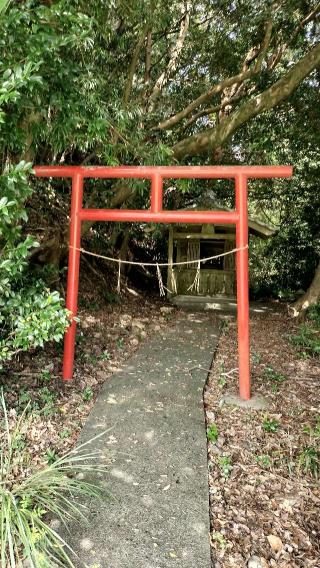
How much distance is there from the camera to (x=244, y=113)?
5949 millimetres

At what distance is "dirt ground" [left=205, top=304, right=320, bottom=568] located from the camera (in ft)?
8.55

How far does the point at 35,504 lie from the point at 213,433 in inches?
72.9

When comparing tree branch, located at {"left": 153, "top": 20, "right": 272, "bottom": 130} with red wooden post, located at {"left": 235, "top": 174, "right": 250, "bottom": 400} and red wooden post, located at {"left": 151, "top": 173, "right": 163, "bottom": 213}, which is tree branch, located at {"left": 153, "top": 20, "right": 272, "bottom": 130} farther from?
red wooden post, located at {"left": 235, "top": 174, "right": 250, "bottom": 400}

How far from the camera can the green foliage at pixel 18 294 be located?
114 inches

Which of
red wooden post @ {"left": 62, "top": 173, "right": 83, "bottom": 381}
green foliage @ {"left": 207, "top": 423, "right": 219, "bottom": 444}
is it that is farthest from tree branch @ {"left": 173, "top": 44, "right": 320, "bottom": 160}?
green foliage @ {"left": 207, "top": 423, "right": 219, "bottom": 444}

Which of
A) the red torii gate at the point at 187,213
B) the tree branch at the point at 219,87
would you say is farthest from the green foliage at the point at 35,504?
the tree branch at the point at 219,87

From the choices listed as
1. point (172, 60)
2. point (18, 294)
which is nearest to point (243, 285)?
point (18, 294)

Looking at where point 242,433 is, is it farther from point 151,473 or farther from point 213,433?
point 151,473

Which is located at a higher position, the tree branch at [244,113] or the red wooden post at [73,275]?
the tree branch at [244,113]

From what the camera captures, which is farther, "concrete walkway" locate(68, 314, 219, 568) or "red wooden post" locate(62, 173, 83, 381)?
"red wooden post" locate(62, 173, 83, 381)

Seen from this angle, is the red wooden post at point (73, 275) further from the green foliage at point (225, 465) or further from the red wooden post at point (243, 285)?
the green foliage at point (225, 465)

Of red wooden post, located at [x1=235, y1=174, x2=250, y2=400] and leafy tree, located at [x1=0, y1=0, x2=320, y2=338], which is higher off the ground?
leafy tree, located at [x1=0, y1=0, x2=320, y2=338]

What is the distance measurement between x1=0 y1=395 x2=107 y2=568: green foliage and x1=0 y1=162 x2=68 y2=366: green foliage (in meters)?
0.83

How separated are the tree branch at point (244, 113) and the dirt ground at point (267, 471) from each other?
3441 mm
